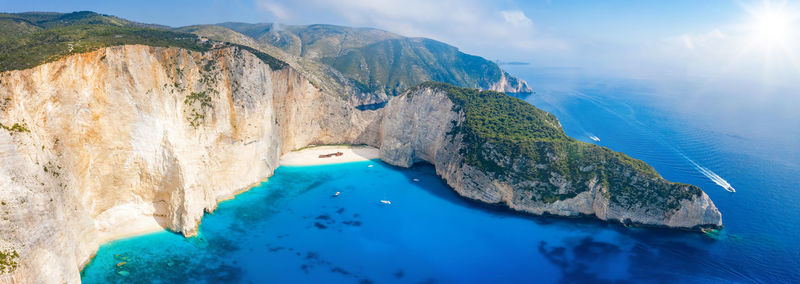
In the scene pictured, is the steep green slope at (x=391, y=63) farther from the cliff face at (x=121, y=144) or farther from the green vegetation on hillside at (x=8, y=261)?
the green vegetation on hillside at (x=8, y=261)

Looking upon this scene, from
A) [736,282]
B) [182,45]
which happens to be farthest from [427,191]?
[182,45]

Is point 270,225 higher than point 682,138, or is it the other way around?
point 682,138

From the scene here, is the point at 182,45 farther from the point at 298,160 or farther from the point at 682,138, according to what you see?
the point at 682,138

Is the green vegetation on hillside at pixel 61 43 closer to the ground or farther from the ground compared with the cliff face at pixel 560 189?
farther from the ground

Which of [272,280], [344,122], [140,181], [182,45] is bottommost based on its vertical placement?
[272,280]

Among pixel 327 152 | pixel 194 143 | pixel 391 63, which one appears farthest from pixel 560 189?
pixel 391 63

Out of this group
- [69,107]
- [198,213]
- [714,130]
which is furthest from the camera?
[714,130]

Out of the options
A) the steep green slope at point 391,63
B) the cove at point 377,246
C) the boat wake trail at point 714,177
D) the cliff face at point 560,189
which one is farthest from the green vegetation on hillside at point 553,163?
the steep green slope at point 391,63
